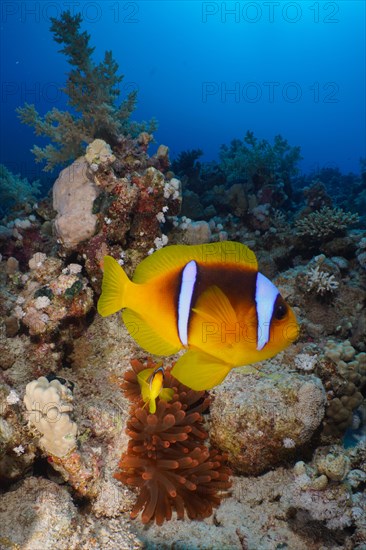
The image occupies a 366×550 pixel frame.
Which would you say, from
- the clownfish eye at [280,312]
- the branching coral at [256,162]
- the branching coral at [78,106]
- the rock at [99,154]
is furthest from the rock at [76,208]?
the branching coral at [256,162]

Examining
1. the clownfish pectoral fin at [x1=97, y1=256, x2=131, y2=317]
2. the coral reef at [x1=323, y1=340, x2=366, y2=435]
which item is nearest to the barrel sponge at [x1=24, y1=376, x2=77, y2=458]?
the clownfish pectoral fin at [x1=97, y1=256, x2=131, y2=317]

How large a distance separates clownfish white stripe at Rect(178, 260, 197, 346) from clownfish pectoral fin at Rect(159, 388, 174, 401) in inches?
76.4

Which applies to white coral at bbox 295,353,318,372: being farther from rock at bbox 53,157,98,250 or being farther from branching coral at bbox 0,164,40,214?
branching coral at bbox 0,164,40,214

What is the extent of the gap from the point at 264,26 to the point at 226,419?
110 metres

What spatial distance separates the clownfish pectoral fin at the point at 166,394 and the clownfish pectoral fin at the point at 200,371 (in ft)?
6.13

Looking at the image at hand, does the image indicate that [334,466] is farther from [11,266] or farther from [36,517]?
[11,266]

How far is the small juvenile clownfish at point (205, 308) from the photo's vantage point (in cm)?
149

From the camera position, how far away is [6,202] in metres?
7.64

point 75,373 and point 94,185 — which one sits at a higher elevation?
point 94,185

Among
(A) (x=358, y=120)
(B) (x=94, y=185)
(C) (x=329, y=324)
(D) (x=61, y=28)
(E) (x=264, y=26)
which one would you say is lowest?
(A) (x=358, y=120)

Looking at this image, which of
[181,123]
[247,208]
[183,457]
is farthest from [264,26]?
[183,457]

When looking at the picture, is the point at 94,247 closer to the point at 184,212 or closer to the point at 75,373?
the point at 75,373

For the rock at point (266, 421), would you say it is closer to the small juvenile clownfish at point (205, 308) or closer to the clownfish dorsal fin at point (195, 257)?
the small juvenile clownfish at point (205, 308)

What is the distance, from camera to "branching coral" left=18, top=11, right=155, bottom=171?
5578 mm
